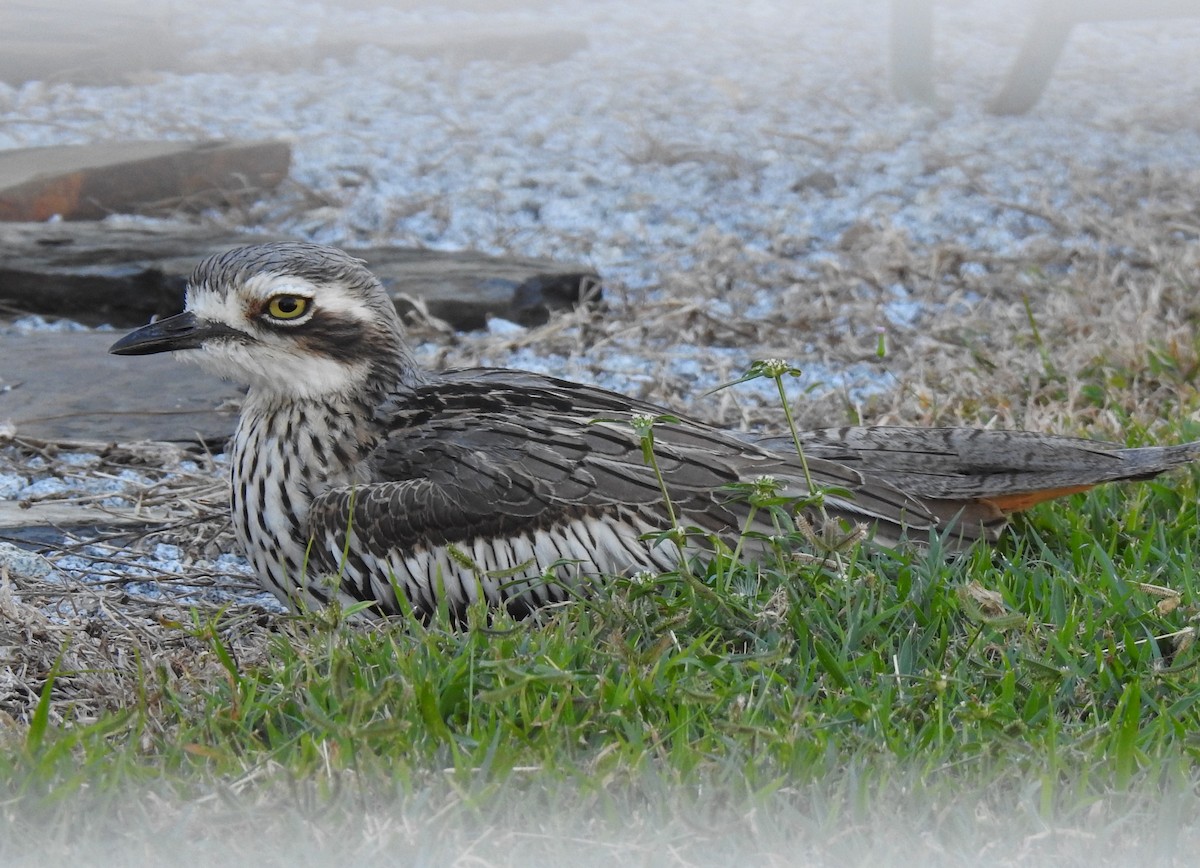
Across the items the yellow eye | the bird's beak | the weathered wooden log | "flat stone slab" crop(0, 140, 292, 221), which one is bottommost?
the weathered wooden log

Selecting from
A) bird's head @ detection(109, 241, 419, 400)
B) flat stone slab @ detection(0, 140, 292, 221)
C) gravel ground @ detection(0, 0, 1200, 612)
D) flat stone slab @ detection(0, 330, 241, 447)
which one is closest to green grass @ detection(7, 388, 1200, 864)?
bird's head @ detection(109, 241, 419, 400)

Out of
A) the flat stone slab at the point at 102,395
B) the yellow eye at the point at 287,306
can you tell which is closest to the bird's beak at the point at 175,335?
the yellow eye at the point at 287,306

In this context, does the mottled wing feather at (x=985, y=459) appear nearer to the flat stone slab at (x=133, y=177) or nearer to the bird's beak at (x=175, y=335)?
the bird's beak at (x=175, y=335)

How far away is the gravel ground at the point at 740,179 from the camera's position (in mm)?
5910

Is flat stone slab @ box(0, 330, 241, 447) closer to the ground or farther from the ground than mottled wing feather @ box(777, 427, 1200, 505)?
closer to the ground

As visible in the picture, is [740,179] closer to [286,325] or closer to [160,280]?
[160,280]

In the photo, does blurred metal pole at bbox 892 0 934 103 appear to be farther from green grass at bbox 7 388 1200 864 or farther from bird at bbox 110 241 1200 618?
green grass at bbox 7 388 1200 864

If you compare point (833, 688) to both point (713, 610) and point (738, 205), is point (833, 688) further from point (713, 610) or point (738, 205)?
point (738, 205)

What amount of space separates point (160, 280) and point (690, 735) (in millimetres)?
4205

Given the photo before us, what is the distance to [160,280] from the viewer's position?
625 cm

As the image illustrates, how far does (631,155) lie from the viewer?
8.52 m

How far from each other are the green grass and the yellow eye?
0.85 m

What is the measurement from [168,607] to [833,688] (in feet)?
6.06

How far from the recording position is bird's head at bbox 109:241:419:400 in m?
3.77
